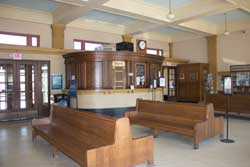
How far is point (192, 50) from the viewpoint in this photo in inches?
495

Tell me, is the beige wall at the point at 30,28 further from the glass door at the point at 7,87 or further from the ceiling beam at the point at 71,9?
the glass door at the point at 7,87

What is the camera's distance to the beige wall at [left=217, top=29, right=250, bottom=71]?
1024 centimetres

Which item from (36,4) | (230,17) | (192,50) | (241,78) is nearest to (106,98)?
(36,4)

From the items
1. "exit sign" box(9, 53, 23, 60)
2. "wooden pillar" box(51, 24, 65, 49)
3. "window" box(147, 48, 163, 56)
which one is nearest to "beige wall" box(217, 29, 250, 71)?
"window" box(147, 48, 163, 56)

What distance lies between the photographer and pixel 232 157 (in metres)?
3.79

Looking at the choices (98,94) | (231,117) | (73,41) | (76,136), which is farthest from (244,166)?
(73,41)

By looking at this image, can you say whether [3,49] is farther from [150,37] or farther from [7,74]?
[150,37]

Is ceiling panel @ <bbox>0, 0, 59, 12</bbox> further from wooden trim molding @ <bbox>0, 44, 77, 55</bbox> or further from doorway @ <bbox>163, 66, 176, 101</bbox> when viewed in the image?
doorway @ <bbox>163, 66, 176, 101</bbox>

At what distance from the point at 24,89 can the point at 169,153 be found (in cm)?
613

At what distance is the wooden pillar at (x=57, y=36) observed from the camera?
898cm

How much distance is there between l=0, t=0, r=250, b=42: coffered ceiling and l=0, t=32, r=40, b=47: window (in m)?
0.66

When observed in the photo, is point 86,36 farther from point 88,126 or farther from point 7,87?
point 88,126

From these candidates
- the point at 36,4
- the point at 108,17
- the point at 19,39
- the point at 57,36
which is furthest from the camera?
the point at 108,17

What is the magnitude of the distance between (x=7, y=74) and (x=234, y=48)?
999 cm
